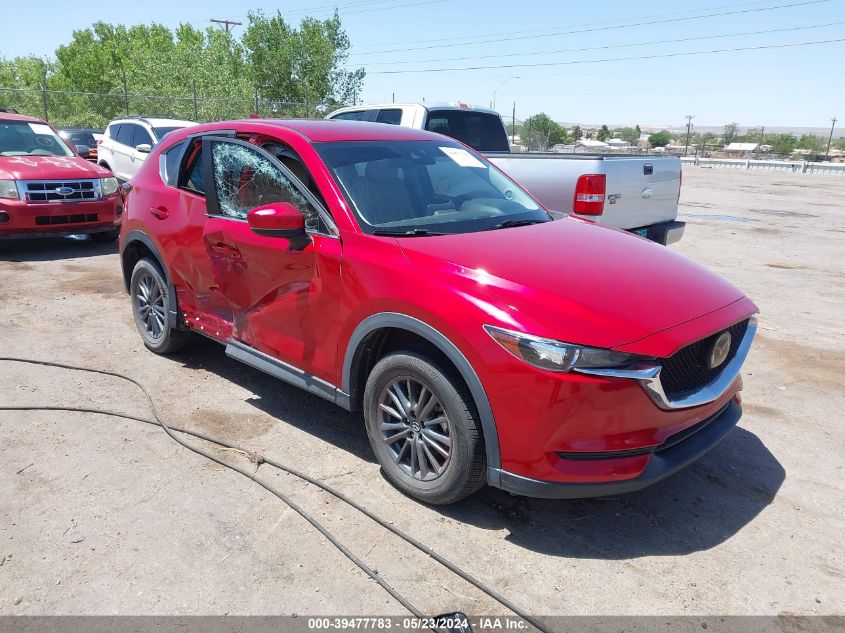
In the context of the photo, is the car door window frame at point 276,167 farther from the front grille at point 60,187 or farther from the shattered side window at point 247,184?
the front grille at point 60,187

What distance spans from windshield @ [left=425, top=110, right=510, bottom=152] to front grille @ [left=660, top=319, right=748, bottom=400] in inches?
246

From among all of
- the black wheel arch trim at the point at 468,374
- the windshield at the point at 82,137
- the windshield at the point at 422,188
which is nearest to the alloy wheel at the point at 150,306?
the windshield at the point at 422,188

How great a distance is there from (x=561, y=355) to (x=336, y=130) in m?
2.35

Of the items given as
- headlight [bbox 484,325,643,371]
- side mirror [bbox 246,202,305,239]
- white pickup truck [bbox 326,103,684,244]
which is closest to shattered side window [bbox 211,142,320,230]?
side mirror [bbox 246,202,305,239]

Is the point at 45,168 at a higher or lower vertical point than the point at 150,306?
higher

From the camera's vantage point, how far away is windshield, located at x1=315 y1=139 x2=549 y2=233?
146 inches

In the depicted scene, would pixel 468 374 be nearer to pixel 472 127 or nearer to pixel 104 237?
pixel 472 127

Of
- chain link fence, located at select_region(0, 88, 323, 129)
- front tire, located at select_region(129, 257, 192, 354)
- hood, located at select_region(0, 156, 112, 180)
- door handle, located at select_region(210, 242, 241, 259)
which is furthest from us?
chain link fence, located at select_region(0, 88, 323, 129)

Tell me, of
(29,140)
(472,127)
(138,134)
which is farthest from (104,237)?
(472,127)

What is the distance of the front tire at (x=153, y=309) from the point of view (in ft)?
17.0

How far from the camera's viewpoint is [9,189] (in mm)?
8680

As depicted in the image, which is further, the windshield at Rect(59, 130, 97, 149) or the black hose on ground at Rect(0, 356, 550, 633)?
the windshield at Rect(59, 130, 97, 149)

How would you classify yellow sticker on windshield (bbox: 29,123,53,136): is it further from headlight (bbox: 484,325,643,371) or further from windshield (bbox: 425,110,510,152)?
headlight (bbox: 484,325,643,371)

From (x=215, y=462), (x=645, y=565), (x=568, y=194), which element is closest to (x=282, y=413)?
(x=215, y=462)
